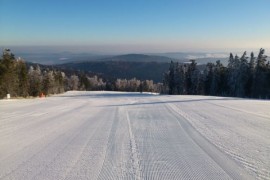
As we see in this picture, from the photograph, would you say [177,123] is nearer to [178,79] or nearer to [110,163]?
[110,163]

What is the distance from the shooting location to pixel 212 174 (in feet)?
18.6

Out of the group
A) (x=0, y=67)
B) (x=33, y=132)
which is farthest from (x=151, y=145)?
(x=0, y=67)

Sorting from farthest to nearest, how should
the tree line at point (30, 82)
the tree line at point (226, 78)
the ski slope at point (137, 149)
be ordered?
the tree line at point (226, 78)
the tree line at point (30, 82)
the ski slope at point (137, 149)

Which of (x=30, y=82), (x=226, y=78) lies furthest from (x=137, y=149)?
(x=30, y=82)

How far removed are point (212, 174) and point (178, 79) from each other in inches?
3509

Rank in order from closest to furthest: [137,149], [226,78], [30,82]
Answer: [137,149], [226,78], [30,82]

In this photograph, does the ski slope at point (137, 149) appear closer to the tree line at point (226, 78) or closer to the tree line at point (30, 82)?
the tree line at point (30, 82)

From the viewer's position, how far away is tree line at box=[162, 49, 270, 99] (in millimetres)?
69812

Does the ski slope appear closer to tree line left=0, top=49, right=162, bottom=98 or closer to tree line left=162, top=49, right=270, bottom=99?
tree line left=0, top=49, right=162, bottom=98

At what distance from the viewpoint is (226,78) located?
274ft

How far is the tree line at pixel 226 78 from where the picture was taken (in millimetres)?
69812

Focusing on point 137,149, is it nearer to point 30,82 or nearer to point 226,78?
point 226,78

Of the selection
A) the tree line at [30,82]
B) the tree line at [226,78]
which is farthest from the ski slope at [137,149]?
the tree line at [226,78]

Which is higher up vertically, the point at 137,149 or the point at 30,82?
the point at 137,149
